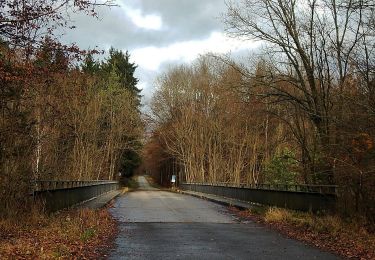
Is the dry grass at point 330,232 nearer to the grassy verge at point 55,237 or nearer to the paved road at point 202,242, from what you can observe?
the paved road at point 202,242

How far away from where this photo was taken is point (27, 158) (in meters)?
15.2

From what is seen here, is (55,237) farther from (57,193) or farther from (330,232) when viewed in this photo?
(330,232)

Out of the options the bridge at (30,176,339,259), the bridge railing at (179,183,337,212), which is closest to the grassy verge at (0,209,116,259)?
the bridge at (30,176,339,259)

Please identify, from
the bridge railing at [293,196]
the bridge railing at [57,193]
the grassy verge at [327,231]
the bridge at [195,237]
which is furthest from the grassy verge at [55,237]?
the bridge railing at [293,196]

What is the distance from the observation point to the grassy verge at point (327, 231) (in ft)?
35.9

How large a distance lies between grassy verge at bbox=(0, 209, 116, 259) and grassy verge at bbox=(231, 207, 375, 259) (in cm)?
517

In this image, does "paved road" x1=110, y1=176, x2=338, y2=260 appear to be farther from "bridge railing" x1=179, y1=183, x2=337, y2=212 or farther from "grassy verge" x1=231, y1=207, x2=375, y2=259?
"bridge railing" x1=179, y1=183, x2=337, y2=212

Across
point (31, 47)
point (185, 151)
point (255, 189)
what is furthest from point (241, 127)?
point (31, 47)

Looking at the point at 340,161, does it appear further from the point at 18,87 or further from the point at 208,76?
the point at 208,76

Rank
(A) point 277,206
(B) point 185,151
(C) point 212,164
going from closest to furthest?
(A) point 277,206
(C) point 212,164
(B) point 185,151

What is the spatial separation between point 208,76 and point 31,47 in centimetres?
4873

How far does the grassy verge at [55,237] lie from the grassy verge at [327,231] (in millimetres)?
5172

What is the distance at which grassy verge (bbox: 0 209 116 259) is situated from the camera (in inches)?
368

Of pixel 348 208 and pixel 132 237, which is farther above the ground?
pixel 348 208
